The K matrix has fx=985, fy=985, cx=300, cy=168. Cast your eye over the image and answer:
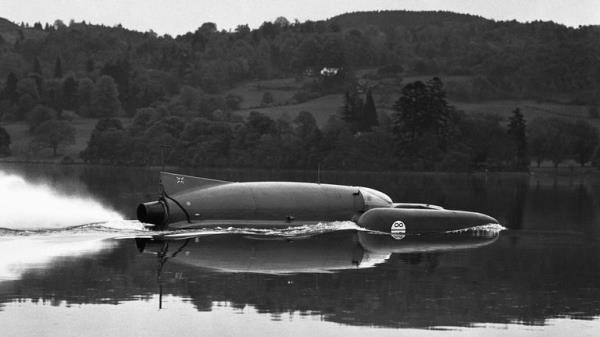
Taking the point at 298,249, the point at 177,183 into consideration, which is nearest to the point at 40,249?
the point at 177,183

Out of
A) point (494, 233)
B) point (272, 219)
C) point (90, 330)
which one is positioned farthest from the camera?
point (494, 233)

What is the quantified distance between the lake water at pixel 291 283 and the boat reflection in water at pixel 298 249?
0.30ft

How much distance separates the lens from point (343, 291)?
112 feet

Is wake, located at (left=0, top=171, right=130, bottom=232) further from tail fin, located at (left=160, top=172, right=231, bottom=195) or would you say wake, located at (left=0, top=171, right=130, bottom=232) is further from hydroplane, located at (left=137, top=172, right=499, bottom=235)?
tail fin, located at (left=160, top=172, right=231, bottom=195)

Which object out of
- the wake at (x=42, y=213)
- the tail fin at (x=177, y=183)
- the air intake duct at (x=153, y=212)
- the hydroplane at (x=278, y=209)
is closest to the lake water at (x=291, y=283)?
the wake at (x=42, y=213)

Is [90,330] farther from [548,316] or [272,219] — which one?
[272,219]

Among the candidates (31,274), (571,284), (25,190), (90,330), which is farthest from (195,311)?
(25,190)

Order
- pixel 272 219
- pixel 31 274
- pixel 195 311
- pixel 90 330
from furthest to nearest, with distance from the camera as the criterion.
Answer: pixel 272 219, pixel 31 274, pixel 195 311, pixel 90 330

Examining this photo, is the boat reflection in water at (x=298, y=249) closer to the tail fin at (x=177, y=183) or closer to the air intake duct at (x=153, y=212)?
the air intake duct at (x=153, y=212)

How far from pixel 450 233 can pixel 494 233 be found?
3.23 meters

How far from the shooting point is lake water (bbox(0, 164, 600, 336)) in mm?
28656

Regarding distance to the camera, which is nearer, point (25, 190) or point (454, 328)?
point (454, 328)

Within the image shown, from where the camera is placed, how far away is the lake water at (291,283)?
94.0 ft

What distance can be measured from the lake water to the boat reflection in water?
0.09 meters
